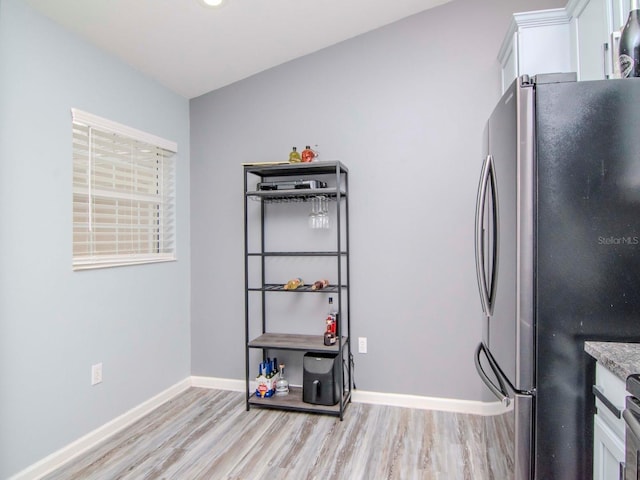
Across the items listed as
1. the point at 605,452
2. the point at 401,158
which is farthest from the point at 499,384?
the point at 401,158

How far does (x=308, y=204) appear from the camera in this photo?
118 inches

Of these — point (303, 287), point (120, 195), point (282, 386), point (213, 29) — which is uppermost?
point (213, 29)

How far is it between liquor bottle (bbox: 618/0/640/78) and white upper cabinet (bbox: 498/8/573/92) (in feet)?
2.55

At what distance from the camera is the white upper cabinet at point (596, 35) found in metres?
1.51

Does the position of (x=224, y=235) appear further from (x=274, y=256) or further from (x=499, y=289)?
(x=499, y=289)

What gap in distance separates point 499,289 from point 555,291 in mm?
234

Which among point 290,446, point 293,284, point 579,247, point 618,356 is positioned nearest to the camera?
point 618,356

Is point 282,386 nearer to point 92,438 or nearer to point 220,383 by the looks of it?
point 220,383

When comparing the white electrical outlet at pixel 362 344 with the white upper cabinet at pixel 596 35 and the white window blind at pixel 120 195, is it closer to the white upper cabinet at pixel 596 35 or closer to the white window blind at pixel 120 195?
the white window blind at pixel 120 195

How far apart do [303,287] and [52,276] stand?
153cm

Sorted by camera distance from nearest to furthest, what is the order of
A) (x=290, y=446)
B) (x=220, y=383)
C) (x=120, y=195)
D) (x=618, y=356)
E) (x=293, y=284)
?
(x=618, y=356) < (x=290, y=446) < (x=120, y=195) < (x=293, y=284) < (x=220, y=383)

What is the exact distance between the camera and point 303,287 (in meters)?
2.88

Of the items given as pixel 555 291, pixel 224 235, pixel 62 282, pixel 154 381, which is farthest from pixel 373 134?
pixel 154 381

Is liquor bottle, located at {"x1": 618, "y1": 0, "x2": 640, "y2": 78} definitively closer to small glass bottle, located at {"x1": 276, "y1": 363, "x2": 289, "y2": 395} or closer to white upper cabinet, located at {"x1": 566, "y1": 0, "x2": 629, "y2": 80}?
white upper cabinet, located at {"x1": 566, "y1": 0, "x2": 629, "y2": 80}
